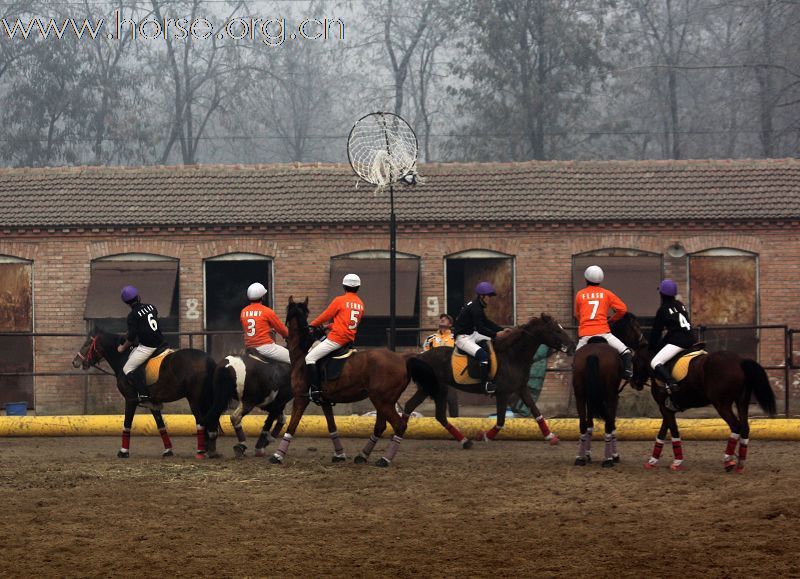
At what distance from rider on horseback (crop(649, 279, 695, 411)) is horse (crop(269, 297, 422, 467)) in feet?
10.5

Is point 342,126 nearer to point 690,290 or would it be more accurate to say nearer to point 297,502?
point 690,290

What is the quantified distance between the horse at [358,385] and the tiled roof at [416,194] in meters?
9.84

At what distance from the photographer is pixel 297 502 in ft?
38.5

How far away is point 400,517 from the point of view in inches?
430

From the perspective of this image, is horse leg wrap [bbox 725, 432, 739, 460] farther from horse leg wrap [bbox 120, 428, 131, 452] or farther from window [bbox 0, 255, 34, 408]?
window [bbox 0, 255, 34, 408]

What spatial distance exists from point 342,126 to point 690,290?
40.6 meters

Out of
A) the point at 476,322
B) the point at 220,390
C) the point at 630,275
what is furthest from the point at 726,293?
the point at 220,390

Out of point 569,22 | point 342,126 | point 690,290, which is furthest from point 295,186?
point 342,126

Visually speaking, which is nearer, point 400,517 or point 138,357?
point 400,517

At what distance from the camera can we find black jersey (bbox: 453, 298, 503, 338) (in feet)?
52.5

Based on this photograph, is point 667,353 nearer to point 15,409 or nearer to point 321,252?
point 321,252

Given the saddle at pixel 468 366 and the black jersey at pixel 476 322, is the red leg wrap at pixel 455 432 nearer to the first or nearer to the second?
the saddle at pixel 468 366

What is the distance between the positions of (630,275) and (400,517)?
570 inches

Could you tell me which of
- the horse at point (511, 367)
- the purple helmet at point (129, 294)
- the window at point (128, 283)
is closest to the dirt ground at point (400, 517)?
the horse at point (511, 367)
